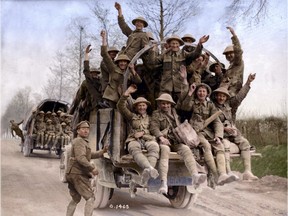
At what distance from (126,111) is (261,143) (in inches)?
362

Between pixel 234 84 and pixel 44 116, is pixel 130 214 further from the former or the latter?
pixel 44 116

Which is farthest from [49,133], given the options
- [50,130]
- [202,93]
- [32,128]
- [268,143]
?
[202,93]

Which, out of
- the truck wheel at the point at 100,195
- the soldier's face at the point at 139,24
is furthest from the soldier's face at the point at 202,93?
the truck wheel at the point at 100,195

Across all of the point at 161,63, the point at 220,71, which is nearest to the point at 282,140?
the point at 220,71

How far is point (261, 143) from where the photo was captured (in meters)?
13.6

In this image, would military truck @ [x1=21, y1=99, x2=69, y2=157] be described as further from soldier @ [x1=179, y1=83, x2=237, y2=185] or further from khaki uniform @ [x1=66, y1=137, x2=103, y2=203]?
khaki uniform @ [x1=66, y1=137, x2=103, y2=203]

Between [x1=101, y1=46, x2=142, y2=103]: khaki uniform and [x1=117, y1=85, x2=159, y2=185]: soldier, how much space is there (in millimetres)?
548

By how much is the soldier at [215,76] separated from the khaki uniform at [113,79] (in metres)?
1.39

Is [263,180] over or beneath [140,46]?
beneath

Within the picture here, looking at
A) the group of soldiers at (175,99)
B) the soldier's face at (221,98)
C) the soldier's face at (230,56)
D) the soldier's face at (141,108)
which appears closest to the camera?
the group of soldiers at (175,99)

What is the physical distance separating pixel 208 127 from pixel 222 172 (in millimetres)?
912

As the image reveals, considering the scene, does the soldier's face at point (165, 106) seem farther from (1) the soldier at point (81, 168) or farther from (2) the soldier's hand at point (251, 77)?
(2) the soldier's hand at point (251, 77)

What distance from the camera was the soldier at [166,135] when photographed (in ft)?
16.8

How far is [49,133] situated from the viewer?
17.1 m
